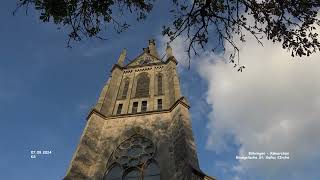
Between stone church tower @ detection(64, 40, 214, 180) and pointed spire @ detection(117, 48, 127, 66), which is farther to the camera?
pointed spire @ detection(117, 48, 127, 66)

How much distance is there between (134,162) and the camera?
19.7 metres

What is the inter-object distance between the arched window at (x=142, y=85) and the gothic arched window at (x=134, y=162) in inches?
283

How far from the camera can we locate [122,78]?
31.8 meters

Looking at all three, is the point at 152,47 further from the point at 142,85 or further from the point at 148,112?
the point at 148,112

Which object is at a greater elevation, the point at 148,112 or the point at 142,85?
the point at 142,85

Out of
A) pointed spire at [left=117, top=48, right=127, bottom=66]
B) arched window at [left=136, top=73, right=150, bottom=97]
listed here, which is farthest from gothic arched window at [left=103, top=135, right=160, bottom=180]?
pointed spire at [left=117, top=48, right=127, bottom=66]

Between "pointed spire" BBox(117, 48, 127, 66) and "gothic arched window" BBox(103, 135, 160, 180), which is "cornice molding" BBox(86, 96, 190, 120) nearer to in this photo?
"gothic arched window" BBox(103, 135, 160, 180)

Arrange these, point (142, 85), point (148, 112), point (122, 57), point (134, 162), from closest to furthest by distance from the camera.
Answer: point (134, 162), point (148, 112), point (142, 85), point (122, 57)

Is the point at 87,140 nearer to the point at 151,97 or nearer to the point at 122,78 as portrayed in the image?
the point at 151,97

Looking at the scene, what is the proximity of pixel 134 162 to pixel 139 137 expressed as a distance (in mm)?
2394

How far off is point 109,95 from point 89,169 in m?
9.30

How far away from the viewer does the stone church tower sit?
18203 mm

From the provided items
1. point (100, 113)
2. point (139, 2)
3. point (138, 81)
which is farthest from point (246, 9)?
point (138, 81)

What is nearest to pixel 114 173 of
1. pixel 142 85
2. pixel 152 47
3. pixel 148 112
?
pixel 148 112
